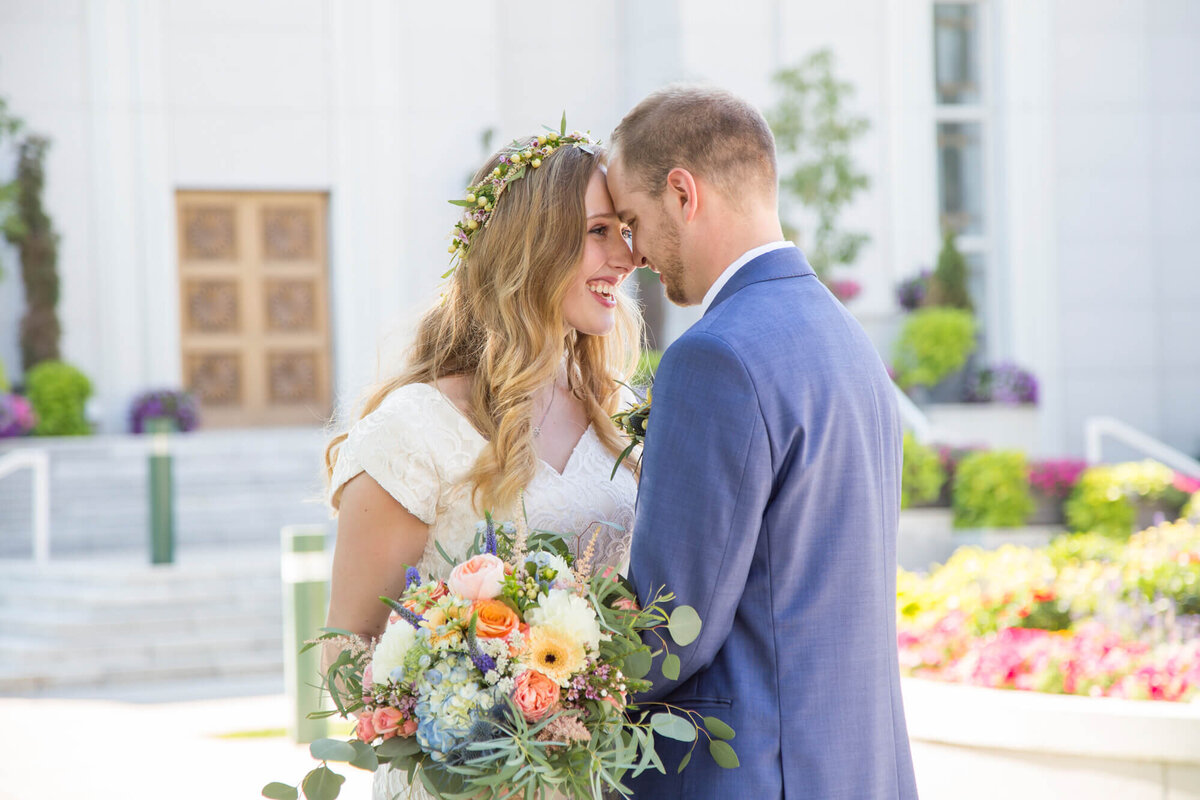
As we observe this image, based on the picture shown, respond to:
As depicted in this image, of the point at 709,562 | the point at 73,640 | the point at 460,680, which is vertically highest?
the point at 709,562

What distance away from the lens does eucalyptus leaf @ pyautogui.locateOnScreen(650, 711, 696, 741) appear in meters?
2.00

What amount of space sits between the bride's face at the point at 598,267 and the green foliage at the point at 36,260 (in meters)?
12.4

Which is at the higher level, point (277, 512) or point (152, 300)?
point (152, 300)

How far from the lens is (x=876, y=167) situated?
628 inches

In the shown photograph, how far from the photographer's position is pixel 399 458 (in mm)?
2609

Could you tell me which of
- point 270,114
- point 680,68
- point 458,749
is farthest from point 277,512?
point 458,749

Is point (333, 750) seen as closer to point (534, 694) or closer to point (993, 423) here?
point (534, 694)

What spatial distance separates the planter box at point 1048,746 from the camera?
12.2 ft

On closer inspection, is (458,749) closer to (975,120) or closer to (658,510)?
(658,510)

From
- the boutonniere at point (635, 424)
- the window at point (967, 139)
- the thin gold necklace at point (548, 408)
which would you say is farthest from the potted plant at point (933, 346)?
the boutonniere at point (635, 424)

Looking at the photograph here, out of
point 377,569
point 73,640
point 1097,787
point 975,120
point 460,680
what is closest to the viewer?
point 460,680

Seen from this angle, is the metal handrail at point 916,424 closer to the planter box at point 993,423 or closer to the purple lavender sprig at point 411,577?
the planter box at point 993,423

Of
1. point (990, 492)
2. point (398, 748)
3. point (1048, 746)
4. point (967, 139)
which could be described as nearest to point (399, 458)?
point (398, 748)

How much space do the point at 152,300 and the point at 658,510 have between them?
43.7 ft
